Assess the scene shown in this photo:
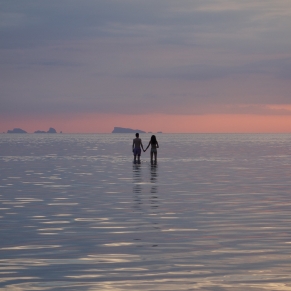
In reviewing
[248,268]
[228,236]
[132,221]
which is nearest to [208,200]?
[132,221]

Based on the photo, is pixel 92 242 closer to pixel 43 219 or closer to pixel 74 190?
pixel 43 219

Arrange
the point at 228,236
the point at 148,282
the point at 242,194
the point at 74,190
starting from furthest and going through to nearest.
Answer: the point at 74,190
the point at 242,194
the point at 228,236
the point at 148,282

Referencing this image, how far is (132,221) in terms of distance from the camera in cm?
1798

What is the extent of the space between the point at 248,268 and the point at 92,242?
401cm

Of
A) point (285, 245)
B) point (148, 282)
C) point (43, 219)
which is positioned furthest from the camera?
point (43, 219)

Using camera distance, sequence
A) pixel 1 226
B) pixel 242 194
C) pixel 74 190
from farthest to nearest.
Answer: pixel 74 190 → pixel 242 194 → pixel 1 226

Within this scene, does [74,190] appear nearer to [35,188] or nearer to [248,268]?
[35,188]

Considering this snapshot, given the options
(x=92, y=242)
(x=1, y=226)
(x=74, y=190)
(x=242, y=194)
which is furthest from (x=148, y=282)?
(x=74, y=190)

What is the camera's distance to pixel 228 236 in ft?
50.0

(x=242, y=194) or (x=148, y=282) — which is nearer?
(x=148, y=282)

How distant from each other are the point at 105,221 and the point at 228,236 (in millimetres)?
3862

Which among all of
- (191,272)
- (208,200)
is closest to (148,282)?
(191,272)

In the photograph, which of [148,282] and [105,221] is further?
[105,221]

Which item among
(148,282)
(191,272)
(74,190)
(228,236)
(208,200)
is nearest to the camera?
(148,282)
